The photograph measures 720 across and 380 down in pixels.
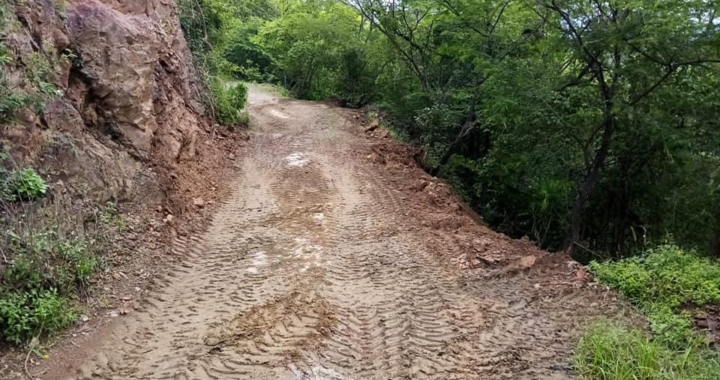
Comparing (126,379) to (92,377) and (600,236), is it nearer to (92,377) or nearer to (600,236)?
(92,377)

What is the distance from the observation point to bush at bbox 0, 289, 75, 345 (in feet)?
13.1

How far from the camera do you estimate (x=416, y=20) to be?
12.8 m

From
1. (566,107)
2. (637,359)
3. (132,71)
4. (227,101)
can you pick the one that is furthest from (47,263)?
(227,101)

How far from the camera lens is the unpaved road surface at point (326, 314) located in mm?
4113

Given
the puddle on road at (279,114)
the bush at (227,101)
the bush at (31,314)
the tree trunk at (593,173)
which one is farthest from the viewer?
the puddle on road at (279,114)

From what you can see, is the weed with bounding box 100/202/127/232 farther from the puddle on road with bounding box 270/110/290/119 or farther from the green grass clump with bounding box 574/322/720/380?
the puddle on road with bounding box 270/110/290/119

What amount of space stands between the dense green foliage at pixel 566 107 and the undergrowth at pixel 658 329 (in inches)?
123

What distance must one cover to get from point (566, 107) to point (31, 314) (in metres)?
8.68

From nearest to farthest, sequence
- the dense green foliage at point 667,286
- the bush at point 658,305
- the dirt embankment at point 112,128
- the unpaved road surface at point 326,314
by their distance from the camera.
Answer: the bush at point 658,305
the unpaved road surface at point 326,314
the dense green foliage at point 667,286
the dirt embankment at point 112,128

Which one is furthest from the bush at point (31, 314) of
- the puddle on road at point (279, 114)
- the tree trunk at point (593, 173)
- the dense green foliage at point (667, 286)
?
the puddle on road at point (279, 114)

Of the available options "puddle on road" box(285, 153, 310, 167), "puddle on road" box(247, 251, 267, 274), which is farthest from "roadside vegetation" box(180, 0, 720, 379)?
"puddle on road" box(247, 251, 267, 274)

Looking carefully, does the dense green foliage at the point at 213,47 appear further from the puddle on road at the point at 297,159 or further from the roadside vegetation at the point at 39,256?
the roadside vegetation at the point at 39,256

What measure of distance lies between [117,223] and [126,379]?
2.77 metres

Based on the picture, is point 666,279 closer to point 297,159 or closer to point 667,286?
point 667,286
